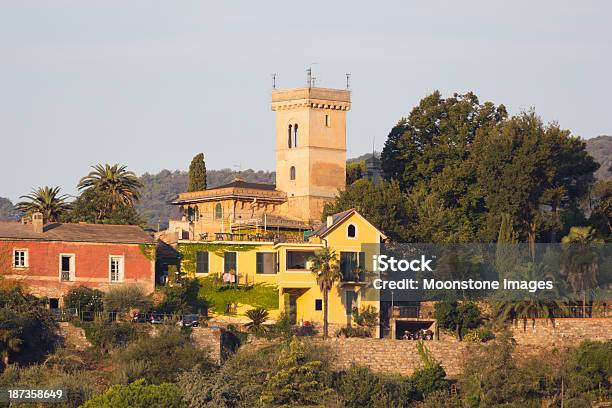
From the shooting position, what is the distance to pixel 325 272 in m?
72.6

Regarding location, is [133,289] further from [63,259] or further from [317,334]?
[317,334]

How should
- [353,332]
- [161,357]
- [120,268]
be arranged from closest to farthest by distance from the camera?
[161,357] < [353,332] < [120,268]

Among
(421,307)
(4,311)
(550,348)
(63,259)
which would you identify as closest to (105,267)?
(63,259)

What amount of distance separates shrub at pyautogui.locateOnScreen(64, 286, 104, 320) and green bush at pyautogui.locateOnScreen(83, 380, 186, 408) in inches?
253

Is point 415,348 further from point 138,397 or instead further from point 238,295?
point 138,397

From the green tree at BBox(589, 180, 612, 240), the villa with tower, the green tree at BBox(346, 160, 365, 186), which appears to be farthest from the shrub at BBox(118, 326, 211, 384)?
the green tree at BBox(346, 160, 365, 186)

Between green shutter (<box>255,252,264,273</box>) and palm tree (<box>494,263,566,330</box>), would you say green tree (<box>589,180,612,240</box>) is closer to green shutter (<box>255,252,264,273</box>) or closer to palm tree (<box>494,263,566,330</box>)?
palm tree (<box>494,263,566,330</box>)

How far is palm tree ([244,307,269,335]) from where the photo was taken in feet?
236

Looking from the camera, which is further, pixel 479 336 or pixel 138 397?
pixel 479 336

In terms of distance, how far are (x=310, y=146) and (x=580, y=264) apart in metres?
19.5

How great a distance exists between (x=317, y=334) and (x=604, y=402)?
Answer: 42.8 ft

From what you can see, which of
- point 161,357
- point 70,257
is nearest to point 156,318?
point 70,257

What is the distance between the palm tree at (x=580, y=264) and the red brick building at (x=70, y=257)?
18.9 meters

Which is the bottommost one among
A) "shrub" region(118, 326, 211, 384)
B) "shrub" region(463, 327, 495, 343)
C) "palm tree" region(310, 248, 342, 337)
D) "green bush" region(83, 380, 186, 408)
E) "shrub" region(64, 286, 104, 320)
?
"green bush" region(83, 380, 186, 408)
